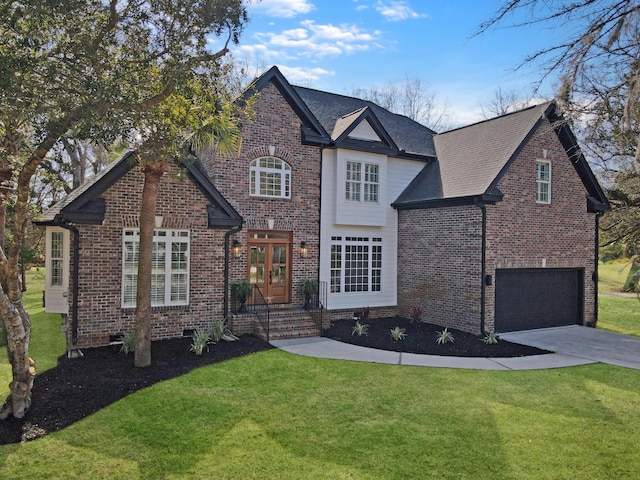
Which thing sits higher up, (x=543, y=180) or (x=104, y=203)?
(x=543, y=180)

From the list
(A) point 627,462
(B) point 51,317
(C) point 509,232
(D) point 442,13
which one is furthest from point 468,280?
(B) point 51,317

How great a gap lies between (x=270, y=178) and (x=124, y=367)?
7184 mm

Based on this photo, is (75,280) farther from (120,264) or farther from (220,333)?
(220,333)

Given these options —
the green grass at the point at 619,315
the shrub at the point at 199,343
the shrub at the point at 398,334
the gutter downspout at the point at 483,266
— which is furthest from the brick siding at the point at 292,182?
the green grass at the point at 619,315

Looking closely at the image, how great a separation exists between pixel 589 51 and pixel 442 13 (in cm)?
206

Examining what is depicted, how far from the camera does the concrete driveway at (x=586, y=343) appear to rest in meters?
10.8

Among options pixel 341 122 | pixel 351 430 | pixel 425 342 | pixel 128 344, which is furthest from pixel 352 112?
pixel 351 430

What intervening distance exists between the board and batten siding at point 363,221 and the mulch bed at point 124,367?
53.6 inches

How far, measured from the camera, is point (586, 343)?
40.8ft

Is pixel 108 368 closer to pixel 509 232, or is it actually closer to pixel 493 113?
pixel 509 232

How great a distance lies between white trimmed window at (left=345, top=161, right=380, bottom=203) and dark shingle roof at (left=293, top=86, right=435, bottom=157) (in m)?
1.51

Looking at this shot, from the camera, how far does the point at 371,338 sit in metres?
12.3

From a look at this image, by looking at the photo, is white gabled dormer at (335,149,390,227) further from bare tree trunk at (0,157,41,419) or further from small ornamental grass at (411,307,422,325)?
bare tree trunk at (0,157,41,419)

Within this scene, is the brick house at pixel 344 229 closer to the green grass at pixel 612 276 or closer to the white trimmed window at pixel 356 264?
the white trimmed window at pixel 356 264
